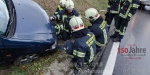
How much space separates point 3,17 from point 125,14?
3.39 m

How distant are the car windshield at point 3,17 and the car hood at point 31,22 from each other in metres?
0.24

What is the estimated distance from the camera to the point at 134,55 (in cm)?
550

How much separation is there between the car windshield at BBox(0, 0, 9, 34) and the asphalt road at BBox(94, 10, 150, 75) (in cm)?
226

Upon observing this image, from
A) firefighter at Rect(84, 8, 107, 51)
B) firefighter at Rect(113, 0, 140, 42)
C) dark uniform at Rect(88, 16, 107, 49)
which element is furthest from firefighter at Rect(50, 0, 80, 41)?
firefighter at Rect(113, 0, 140, 42)

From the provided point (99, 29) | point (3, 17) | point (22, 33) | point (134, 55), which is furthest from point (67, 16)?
point (134, 55)

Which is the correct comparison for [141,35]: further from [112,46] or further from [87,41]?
[87,41]

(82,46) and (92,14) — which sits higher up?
(92,14)

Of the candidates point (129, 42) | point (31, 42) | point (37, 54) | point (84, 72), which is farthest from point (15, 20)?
point (129, 42)

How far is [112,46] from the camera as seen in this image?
18.4 feet

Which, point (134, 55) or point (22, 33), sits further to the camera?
point (134, 55)

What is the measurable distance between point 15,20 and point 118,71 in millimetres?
2709

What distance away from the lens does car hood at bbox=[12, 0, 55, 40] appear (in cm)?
404

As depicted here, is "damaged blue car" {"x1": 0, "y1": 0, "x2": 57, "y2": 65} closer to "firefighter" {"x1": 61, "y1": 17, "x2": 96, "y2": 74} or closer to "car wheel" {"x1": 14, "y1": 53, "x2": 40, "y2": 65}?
"car wheel" {"x1": 14, "y1": 53, "x2": 40, "y2": 65}

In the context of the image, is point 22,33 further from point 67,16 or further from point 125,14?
point 125,14
